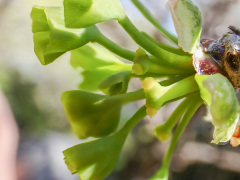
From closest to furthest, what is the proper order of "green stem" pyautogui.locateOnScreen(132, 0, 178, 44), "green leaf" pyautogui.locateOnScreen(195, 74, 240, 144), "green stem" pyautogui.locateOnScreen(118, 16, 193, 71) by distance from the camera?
1. "green leaf" pyautogui.locateOnScreen(195, 74, 240, 144)
2. "green stem" pyautogui.locateOnScreen(118, 16, 193, 71)
3. "green stem" pyautogui.locateOnScreen(132, 0, 178, 44)

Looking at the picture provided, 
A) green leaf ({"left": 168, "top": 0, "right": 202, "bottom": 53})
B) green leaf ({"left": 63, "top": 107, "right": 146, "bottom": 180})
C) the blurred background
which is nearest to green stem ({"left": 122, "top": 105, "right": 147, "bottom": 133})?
green leaf ({"left": 63, "top": 107, "right": 146, "bottom": 180})

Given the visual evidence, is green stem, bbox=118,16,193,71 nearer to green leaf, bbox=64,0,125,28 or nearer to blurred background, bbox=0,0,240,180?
green leaf, bbox=64,0,125,28

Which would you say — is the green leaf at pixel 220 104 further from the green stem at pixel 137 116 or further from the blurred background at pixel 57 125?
the blurred background at pixel 57 125

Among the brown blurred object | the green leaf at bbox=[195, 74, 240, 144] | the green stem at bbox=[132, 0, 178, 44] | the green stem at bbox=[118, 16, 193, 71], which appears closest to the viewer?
the green leaf at bbox=[195, 74, 240, 144]

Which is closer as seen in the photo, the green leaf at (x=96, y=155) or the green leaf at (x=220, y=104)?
→ the green leaf at (x=220, y=104)

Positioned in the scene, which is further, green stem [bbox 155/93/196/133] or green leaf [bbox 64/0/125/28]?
green stem [bbox 155/93/196/133]

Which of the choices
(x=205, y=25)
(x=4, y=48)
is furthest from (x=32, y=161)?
(x=205, y=25)

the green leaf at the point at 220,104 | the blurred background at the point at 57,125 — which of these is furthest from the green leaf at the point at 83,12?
the blurred background at the point at 57,125

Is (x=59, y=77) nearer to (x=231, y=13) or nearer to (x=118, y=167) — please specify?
(x=118, y=167)
